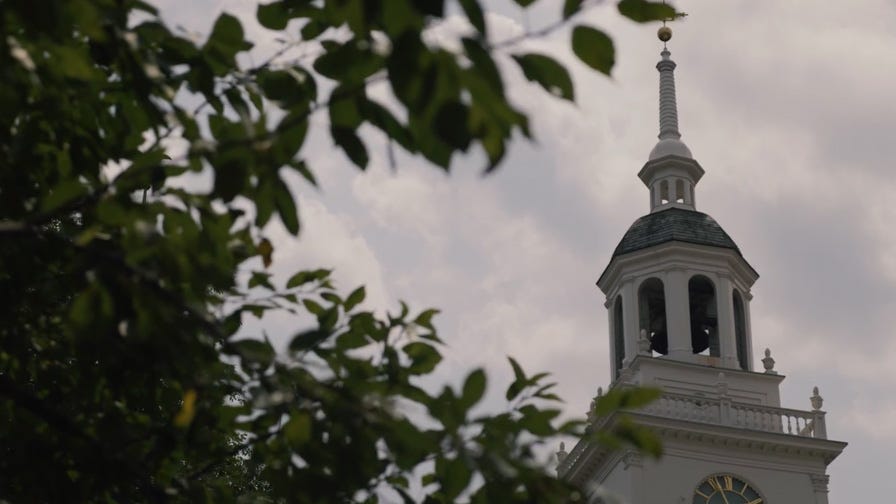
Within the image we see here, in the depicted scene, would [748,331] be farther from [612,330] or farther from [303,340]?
[303,340]

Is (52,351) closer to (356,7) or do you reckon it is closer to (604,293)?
(356,7)

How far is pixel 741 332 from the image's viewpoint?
45.6 m

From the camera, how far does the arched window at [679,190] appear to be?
4844cm

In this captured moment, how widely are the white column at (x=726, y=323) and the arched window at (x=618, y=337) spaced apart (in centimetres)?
316

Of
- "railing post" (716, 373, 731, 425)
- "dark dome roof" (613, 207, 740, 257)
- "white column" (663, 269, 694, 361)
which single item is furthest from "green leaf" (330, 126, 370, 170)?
"dark dome roof" (613, 207, 740, 257)

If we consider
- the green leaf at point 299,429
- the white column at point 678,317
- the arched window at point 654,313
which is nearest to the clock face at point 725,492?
the white column at point 678,317

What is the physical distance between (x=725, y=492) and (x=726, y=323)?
5.30 meters

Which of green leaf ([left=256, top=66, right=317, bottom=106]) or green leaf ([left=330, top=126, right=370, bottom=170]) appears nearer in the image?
green leaf ([left=330, top=126, right=370, bottom=170])

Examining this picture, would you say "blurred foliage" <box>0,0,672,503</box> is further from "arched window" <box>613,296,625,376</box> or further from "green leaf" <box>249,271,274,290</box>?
"arched window" <box>613,296,625,376</box>

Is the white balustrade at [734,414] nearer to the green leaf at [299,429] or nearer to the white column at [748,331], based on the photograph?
the white column at [748,331]

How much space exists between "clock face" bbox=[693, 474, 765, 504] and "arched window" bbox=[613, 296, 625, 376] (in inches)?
207

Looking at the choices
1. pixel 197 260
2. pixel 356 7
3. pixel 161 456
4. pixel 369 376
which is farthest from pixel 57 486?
pixel 356 7

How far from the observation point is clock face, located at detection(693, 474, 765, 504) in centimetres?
4162

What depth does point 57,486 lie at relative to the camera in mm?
6516
